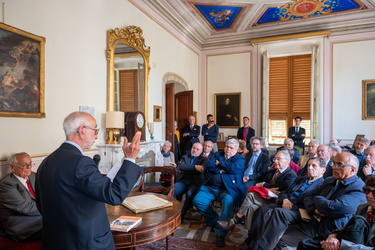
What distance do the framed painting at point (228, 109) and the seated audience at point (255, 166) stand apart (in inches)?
182

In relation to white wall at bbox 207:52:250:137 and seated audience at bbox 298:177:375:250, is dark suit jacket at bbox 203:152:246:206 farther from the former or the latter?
white wall at bbox 207:52:250:137

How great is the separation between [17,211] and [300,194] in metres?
2.99

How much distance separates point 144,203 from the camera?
2.54 meters

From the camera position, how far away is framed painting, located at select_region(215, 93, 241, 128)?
371 inches

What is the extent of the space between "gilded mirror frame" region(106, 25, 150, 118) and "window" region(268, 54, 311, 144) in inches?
191

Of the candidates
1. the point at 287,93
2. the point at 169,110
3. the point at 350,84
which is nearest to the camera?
the point at 169,110

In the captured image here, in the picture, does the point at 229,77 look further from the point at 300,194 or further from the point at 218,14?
the point at 300,194

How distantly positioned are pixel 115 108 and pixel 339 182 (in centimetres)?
395

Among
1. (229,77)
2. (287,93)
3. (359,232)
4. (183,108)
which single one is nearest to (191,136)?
(183,108)

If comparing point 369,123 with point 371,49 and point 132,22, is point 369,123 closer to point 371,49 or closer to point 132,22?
point 371,49

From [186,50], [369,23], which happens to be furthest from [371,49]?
[186,50]

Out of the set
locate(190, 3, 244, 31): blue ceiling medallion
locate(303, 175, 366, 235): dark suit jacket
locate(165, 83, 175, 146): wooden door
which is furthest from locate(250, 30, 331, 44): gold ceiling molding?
locate(303, 175, 366, 235): dark suit jacket

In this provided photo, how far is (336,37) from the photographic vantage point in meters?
8.32

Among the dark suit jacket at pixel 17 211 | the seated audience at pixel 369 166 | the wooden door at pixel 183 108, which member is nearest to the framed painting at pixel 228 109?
the wooden door at pixel 183 108
